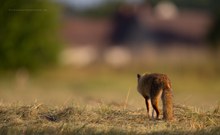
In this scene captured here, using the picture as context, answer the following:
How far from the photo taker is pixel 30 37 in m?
36.2

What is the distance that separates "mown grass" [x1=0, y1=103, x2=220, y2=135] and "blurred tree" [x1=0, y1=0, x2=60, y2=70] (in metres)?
23.6

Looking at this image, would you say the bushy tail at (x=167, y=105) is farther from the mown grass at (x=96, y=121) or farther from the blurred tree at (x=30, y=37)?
the blurred tree at (x=30, y=37)

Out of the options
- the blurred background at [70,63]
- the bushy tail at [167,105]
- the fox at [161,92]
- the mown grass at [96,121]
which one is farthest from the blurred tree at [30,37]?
the bushy tail at [167,105]

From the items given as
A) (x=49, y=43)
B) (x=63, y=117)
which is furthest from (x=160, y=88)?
(x=49, y=43)

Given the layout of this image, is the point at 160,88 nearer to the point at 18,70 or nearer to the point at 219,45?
the point at 18,70

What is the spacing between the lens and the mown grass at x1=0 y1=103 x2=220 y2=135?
431 inches

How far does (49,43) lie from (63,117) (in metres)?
25.0

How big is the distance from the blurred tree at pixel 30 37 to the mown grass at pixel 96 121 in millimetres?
23642

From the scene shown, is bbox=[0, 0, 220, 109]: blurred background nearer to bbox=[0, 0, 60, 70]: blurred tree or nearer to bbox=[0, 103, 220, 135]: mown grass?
bbox=[0, 0, 60, 70]: blurred tree

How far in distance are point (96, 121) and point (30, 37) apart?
82.5 feet

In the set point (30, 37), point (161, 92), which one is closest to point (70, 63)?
point (30, 37)

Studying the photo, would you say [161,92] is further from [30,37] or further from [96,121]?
[30,37]

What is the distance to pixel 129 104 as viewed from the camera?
1298cm

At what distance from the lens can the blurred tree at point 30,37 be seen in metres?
35.6
